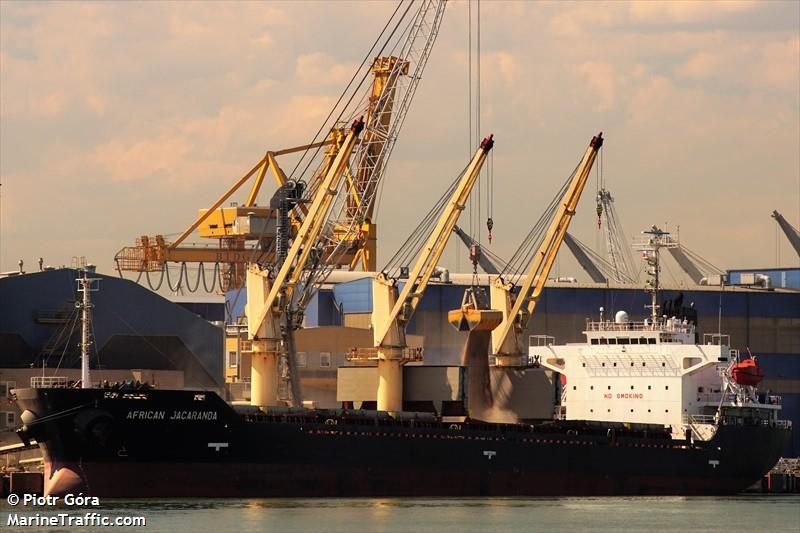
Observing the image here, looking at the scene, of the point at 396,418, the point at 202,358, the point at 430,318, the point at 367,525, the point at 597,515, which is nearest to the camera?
the point at 367,525

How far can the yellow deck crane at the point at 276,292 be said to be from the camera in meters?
71.7

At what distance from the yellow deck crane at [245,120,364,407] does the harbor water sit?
8.40m

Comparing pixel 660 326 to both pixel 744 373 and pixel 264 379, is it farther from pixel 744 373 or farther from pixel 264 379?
pixel 264 379

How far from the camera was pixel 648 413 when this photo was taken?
74.4 meters

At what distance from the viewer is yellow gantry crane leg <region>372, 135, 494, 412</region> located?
72562 millimetres

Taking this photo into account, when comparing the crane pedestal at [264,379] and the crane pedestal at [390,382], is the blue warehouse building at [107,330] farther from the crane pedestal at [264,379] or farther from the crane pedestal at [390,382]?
the crane pedestal at [390,382]

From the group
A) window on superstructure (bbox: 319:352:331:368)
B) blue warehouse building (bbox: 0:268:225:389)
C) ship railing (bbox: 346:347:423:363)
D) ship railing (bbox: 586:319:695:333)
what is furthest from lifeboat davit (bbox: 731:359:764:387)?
blue warehouse building (bbox: 0:268:225:389)

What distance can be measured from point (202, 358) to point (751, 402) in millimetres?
26719

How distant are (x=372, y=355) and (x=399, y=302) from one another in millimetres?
4136

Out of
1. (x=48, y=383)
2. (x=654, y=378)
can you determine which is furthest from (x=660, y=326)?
(x=48, y=383)

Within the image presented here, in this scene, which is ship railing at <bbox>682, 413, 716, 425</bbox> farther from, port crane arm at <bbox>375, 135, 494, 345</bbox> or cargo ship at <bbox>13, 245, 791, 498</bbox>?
port crane arm at <bbox>375, 135, 494, 345</bbox>

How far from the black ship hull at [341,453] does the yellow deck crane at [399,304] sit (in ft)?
12.6

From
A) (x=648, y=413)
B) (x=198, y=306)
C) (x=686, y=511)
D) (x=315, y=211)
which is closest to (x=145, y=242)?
(x=198, y=306)

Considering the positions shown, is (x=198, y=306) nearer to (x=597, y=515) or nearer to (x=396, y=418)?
(x=396, y=418)
